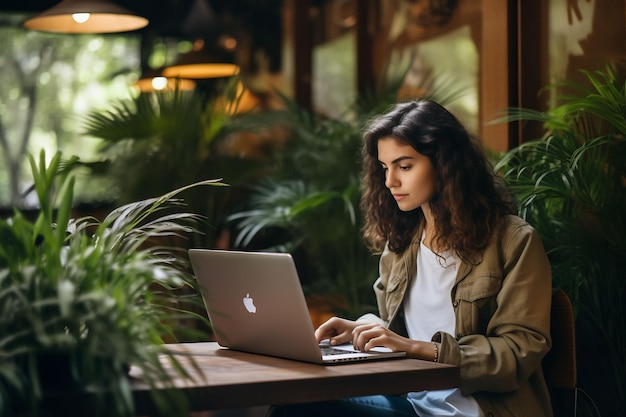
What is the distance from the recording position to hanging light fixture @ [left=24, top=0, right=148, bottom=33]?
3.24 m

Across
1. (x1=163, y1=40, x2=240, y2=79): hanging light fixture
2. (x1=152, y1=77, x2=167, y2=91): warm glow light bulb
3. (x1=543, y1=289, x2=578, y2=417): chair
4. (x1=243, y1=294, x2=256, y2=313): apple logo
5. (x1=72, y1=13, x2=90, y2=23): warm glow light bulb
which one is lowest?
(x1=543, y1=289, x2=578, y2=417): chair

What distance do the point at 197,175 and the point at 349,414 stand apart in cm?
253

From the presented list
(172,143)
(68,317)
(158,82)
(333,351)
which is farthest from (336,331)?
(158,82)

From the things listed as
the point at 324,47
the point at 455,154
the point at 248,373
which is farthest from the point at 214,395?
the point at 324,47

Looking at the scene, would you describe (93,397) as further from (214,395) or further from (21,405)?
(214,395)

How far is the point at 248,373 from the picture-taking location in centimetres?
191

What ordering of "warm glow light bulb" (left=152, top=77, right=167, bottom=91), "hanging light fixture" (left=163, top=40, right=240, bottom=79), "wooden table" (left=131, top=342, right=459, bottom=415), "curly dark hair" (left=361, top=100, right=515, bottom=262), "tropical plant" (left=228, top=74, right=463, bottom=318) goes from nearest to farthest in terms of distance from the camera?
1. "wooden table" (left=131, top=342, right=459, bottom=415)
2. "curly dark hair" (left=361, top=100, right=515, bottom=262)
3. "tropical plant" (left=228, top=74, right=463, bottom=318)
4. "hanging light fixture" (left=163, top=40, right=240, bottom=79)
5. "warm glow light bulb" (left=152, top=77, right=167, bottom=91)

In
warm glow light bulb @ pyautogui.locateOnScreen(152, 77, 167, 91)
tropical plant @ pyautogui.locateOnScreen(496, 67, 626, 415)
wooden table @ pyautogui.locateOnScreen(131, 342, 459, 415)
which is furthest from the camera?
warm glow light bulb @ pyautogui.locateOnScreen(152, 77, 167, 91)

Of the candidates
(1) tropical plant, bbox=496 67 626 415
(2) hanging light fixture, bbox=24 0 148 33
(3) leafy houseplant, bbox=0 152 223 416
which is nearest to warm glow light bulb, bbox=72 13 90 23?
(2) hanging light fixture, bbox=24 0 148 33

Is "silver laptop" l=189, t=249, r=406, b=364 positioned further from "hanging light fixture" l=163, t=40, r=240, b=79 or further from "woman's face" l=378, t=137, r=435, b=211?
"hanging light fixture" l=163, t=40, r=240, b=79

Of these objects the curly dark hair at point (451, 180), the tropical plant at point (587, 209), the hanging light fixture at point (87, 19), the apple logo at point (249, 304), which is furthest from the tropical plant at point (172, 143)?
the apple logo at point (249, 304)

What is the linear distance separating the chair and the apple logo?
2.38ft

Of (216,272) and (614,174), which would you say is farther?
(614,174)

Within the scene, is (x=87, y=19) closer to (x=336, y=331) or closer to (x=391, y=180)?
(x=391, y=180)
